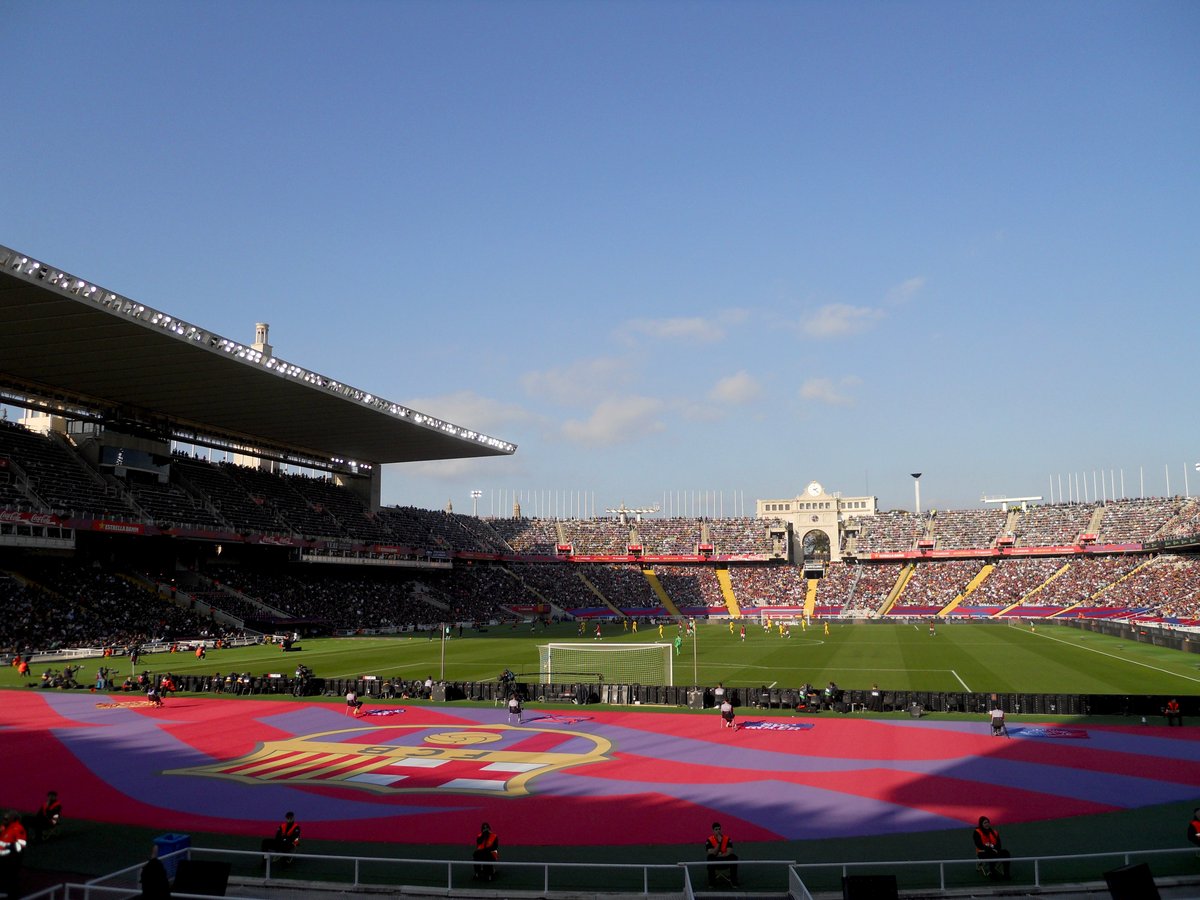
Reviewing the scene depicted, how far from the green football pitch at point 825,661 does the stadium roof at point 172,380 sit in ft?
59.0

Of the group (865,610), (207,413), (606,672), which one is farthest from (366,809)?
(865,610)

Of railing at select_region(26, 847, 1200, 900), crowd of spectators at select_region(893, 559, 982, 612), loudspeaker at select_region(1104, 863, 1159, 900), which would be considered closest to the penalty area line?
railing at select_region(26, 847, 1200, 900)

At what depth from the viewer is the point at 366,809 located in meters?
19.5

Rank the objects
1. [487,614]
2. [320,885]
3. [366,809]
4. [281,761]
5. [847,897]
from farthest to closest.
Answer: [487,614], [281,761], [366,809], [320,885], [847,897]

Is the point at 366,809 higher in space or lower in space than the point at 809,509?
lower

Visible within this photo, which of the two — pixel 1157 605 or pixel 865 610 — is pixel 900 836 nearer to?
pixel 1157 605

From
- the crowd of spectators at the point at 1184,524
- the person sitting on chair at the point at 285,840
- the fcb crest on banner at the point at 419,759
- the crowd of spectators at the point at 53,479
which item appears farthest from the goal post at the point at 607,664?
the crowd of spectators at the point at 1184,524

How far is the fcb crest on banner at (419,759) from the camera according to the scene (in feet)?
71.4

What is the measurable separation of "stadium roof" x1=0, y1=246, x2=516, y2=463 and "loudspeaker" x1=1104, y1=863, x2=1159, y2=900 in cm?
4533

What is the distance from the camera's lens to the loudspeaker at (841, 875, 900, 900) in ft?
37.7

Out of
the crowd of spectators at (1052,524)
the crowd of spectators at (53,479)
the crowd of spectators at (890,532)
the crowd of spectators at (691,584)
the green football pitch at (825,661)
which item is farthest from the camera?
the crowd of spectators at (890,532)

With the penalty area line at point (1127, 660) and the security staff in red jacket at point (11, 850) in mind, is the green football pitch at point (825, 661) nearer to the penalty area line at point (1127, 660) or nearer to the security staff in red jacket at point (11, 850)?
the penalty area line at point (1127, 660)

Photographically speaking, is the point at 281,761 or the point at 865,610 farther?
the point at 865,610

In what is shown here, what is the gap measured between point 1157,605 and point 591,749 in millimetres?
63490
